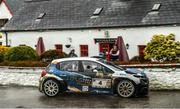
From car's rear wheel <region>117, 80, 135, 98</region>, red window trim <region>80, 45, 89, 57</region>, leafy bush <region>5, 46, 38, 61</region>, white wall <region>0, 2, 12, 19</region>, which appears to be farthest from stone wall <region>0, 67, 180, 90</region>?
white wall <region>0, 2, 12, 19</region>

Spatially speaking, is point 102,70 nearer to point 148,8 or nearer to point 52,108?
point 52,108

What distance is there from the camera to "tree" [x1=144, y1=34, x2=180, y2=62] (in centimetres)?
2259

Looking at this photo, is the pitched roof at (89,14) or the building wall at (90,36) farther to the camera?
the pitched roof at (89,14)

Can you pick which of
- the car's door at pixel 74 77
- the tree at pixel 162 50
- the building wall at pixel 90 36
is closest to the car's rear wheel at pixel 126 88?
the car's door at pixel 74 77

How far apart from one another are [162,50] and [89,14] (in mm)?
10425

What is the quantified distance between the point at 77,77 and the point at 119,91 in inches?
67.7

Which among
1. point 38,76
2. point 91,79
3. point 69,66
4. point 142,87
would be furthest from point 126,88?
point 38,76

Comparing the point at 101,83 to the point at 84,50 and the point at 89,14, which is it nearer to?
the point at 84,50

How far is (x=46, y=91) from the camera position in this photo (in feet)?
55.1

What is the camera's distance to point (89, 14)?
31969 mm

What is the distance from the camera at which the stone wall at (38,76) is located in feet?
59.6

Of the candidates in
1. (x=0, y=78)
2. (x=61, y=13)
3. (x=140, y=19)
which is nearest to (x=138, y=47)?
(x=140, y=19)

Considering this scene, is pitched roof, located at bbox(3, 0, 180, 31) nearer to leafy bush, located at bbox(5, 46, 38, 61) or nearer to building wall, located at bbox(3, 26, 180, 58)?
building wall, located at bbox(3, 26, 180, 58)

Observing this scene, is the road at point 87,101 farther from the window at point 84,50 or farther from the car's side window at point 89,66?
the window at point 84,50
